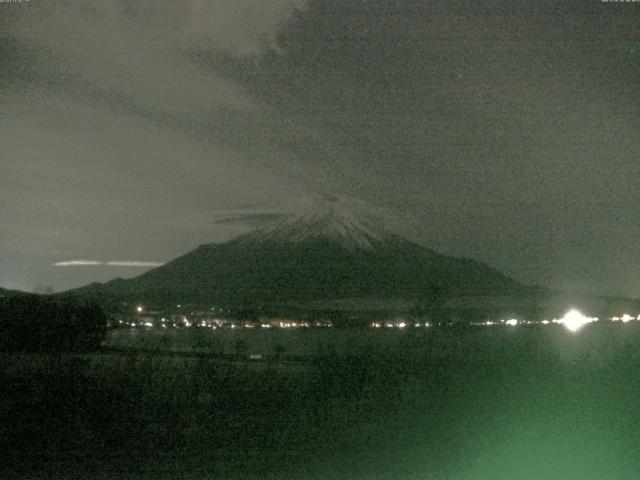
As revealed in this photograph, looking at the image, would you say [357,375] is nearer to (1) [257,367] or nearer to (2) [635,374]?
(1) [257,367]

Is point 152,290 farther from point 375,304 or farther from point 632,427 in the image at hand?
point 632,427

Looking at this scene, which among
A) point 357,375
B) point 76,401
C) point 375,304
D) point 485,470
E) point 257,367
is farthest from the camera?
point 375,304

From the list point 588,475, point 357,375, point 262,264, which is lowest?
point 588,475

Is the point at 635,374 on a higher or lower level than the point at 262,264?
lower

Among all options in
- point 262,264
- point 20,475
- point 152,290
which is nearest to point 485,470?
point 20,475

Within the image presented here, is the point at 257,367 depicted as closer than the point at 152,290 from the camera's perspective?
Yes

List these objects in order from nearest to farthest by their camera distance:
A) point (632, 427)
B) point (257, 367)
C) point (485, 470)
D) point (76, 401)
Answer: point (485, 470) < point (632, 427) < point (76, 401) < point (257, 367)
